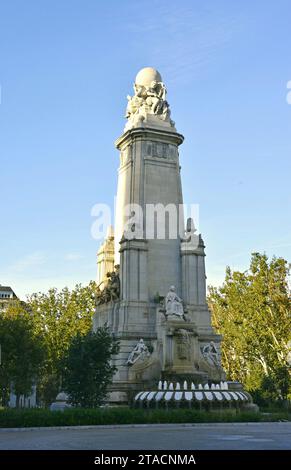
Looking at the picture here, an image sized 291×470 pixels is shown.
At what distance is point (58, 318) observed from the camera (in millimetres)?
57906

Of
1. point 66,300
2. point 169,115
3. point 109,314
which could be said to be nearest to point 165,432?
point 109,314

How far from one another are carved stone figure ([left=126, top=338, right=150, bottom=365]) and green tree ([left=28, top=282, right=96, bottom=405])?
18865mm

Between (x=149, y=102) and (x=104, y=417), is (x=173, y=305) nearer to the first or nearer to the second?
(x=104, y=417)

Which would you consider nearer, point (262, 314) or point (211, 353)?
point (211, 353)

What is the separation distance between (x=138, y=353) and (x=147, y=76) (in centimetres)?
2265

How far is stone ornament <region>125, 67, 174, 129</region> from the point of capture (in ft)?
148

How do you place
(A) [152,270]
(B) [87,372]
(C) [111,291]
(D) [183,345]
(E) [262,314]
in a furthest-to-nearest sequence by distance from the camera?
(E) [262,314]
(A) [152,270]
(C) [111,291]
(D) [183,345]
(B) [87,372]

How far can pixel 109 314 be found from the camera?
40.6 meters

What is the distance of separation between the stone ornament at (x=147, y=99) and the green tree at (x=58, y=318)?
19961 millimetres

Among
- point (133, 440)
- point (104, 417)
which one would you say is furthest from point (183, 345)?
point (133, 440)

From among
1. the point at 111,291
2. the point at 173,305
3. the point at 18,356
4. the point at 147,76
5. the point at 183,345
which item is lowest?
the point at 18,356

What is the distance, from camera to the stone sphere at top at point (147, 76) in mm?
46344

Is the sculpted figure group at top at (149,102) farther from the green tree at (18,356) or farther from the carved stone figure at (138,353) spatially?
the green tree at (18,356)

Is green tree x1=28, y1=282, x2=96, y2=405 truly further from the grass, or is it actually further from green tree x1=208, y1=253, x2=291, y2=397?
the grass
